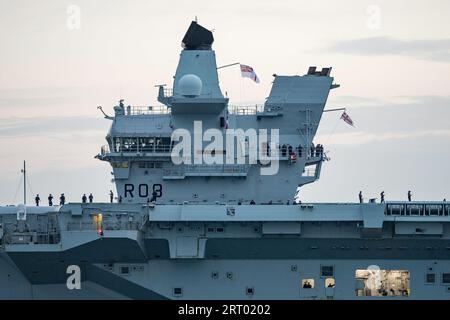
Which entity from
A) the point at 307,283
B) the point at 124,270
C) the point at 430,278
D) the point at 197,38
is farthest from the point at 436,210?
the point at 124,270

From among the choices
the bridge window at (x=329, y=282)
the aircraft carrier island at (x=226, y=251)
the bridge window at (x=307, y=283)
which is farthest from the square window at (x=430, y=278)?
the bridge window at (x=307, y=283)

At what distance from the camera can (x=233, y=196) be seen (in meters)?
137

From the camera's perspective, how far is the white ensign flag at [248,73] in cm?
13912

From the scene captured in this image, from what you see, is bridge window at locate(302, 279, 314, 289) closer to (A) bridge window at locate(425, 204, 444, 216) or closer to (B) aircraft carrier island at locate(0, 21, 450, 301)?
(B) aircraft carrier island at locate(0, 21, 450, 301)

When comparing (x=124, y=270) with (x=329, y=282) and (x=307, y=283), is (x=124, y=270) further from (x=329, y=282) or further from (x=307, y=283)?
(x=329, y=282)

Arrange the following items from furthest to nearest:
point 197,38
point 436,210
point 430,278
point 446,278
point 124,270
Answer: point 197,38 → point 446,278 → point 430,278 → point 436,210 → point 124,270

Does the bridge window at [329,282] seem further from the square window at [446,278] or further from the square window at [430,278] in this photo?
the square window at [446,278]

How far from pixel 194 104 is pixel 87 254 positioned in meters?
7.69

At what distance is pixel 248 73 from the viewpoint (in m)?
139

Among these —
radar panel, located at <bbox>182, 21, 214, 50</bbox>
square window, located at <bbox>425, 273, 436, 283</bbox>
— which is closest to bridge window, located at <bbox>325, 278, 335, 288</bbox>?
square window, located at <bbox>425, 273, 436, 283</bbox>

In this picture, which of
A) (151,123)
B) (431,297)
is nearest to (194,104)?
(151,123)

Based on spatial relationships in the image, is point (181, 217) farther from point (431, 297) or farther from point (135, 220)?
point (431, 297)

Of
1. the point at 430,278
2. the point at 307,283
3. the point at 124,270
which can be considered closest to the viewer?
the point at 124,270

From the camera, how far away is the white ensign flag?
13912cm
